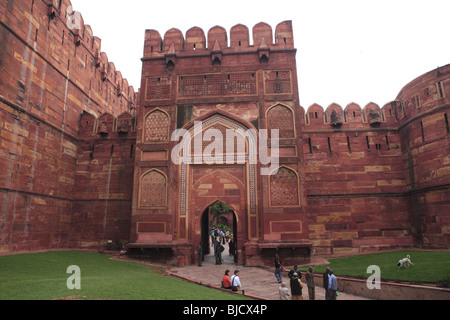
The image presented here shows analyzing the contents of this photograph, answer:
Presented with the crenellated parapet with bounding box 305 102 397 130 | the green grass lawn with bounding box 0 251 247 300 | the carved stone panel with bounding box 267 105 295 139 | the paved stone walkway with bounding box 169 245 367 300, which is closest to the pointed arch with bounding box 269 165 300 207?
the carved stone panel with bounding box 267 105 295 139

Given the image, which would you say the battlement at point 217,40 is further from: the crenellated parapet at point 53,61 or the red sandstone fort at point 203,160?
the crenellated parapet at point 53,61

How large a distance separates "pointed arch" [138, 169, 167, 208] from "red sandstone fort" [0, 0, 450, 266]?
44mm

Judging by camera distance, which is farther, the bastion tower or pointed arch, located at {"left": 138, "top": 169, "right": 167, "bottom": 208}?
pointed arch, located at {"left": 138, "top": 169, "right": 167, "bottom": 208}

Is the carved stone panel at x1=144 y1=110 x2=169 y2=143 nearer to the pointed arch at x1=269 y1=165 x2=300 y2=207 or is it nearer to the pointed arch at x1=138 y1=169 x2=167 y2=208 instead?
the pointed arch at x1=138 y1=169 x2=167 y2=208

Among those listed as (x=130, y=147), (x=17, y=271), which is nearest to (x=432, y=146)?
(x=130, y=147)

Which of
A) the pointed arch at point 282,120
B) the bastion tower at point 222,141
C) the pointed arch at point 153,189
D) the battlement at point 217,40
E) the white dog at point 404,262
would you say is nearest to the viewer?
the white dog at point 404,262

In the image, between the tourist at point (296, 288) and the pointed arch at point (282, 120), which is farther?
the pointed arch at point (282, 120)

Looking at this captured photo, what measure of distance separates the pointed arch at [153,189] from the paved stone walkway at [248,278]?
9.22ft

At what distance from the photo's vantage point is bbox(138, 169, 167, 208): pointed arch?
A: 1262 cm

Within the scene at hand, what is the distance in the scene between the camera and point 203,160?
12.9 m

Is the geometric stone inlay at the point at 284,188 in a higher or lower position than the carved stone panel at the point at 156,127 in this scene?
lower

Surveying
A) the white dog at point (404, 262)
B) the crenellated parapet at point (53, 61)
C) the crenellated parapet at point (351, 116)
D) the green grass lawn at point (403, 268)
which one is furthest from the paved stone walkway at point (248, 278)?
the crenellated parapet at point (53, 61)

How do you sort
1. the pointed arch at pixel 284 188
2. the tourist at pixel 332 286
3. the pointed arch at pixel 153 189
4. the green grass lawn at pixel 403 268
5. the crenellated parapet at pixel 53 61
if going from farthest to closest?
the pointed arch at pixel 153 189 → the pointed arch at pixel 284 188 → the crenellated parapet at pixel 53 61 → the green grass lawn at pixel 403 268 → the tourist at pixel 332 286

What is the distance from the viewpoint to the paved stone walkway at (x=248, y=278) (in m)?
7.83
